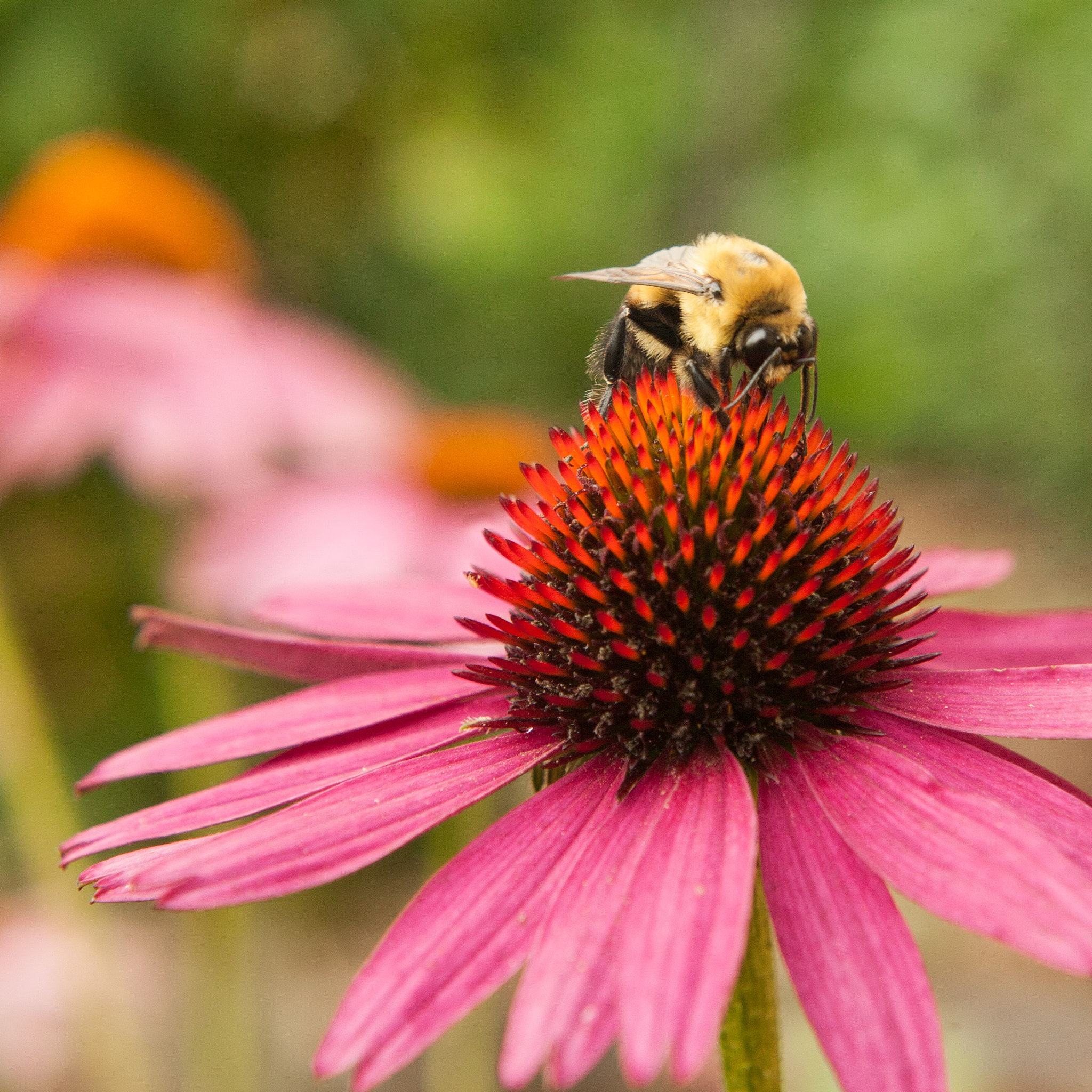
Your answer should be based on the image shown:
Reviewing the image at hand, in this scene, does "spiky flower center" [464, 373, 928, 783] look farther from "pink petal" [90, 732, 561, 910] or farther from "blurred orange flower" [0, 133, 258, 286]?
"blurred orange flower" [0, 133, 258, 286]

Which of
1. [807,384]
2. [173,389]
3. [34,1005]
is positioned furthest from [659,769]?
[34,1005]

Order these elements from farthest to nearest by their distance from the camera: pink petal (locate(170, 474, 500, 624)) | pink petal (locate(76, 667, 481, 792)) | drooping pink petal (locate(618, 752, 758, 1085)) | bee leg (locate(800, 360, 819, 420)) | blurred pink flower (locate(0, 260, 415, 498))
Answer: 1. pink petal (locate(170, 474, 500, 624))
2. blurred pink flower (locate(0, 260, 415, 498))
3. bee leg (locate(800, 360, 819, 420))
4. pink petal (locate(76, 667, 481, 792))
5. drooping pink petal (locate(618, 752, 758, 1085))

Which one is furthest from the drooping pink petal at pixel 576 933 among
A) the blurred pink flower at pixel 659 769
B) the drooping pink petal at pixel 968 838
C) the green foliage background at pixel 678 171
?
the green foliage background at pixel 678 171

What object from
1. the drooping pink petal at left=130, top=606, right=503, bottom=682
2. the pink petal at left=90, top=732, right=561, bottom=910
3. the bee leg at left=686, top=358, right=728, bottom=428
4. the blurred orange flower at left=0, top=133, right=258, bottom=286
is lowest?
the pink petal at left=90, top=732, right=561, bottom=910

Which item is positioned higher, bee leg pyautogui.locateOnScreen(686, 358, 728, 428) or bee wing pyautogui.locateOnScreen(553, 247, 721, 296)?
bee wing pyautogui.locateOnScreen(553, 247, 721, 296)

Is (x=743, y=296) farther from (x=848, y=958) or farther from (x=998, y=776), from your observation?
(x=848, y=958)

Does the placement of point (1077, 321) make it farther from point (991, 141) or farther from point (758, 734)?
point (758, 734)

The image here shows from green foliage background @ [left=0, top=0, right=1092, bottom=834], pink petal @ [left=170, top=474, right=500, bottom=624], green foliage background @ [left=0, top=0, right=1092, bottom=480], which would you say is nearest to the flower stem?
pink petal @ [left=170, top=474, right=500, bottom=624]

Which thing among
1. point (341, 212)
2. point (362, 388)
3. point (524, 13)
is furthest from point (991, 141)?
point (362, 388)
